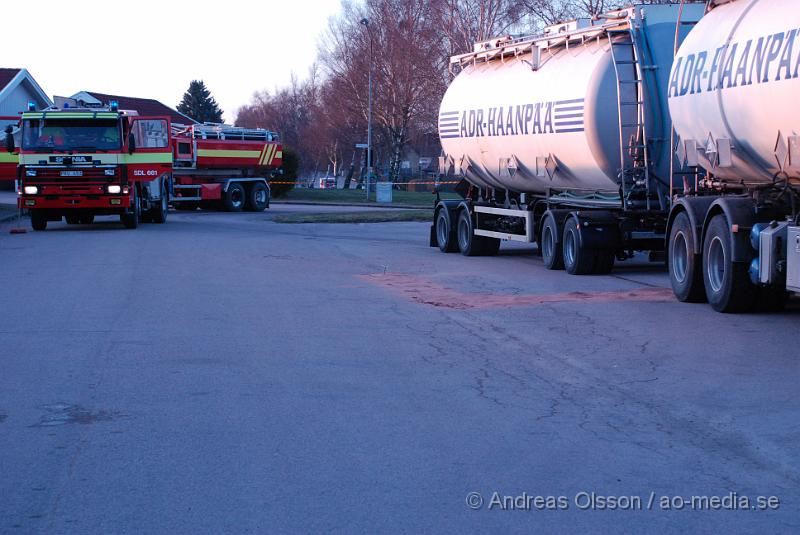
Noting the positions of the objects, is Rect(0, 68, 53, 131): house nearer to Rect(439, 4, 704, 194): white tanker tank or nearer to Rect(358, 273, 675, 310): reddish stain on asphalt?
Rect(439, 4, 704, 194): white tanker tank

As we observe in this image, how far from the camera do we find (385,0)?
59781mm

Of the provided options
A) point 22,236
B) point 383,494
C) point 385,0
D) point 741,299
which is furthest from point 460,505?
point 385,0

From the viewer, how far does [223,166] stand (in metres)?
41.8

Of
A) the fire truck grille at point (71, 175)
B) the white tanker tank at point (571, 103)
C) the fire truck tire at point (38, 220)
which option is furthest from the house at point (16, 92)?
the white tanker tank at point (571, 103)

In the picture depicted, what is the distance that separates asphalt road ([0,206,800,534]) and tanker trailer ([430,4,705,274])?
6.24 feet

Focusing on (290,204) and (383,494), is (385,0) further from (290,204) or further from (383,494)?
(383,494)

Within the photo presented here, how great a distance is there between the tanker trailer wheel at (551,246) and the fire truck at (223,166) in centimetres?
2306

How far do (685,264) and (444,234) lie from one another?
9989mm

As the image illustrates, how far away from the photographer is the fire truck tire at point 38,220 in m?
29.2

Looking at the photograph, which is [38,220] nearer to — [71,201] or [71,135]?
[71,201]

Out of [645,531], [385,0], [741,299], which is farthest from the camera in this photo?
[385,0]

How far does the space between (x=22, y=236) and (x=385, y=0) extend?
36.3 meters

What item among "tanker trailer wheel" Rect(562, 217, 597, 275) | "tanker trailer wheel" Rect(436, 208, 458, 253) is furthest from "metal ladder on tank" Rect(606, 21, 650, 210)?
"tanker trailer wheel" Rect(436, 208, 458, 253)
